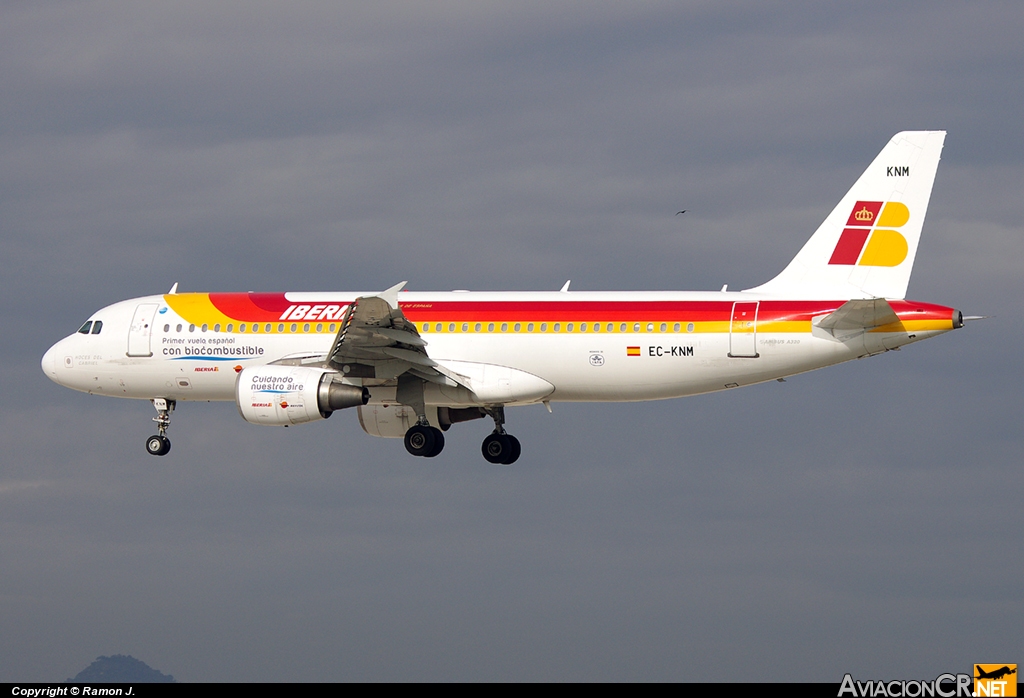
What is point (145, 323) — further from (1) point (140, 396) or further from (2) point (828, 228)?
(2) point (828, 228)

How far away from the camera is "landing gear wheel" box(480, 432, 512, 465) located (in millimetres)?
43938

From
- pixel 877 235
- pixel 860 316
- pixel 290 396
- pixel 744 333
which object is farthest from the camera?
pixel 877 235

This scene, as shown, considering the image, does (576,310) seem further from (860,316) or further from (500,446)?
(860,316)

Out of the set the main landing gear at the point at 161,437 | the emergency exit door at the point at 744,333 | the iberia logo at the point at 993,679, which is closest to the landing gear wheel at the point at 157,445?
the main landing gear at the point at 161,437

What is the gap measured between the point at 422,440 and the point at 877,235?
1408 centimetres

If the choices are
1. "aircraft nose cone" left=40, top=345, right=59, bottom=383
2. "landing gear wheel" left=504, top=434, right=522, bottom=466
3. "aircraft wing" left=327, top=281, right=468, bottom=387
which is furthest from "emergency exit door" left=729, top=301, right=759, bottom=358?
"aircraft nose cone" left=40, top=345, right=59, bottom=383

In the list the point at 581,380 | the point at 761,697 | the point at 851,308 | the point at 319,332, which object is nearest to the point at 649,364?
the point at 581,380

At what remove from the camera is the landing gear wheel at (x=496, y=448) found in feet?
144

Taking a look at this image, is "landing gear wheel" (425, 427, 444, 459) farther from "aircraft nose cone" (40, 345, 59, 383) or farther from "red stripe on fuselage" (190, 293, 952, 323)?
"aircraft nose cone" (40, 345, 59, 383)

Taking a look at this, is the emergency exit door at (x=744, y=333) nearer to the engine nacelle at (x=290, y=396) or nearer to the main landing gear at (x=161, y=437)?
the engine nacelle at (x=290, y=396)

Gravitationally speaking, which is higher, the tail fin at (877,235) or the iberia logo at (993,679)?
the tail fin at (877,235)

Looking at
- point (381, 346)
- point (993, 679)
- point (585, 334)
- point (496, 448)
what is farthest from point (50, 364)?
point (993, 679)

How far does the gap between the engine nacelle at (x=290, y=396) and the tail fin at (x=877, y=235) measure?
1214 cm

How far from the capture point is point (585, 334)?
131 feet
